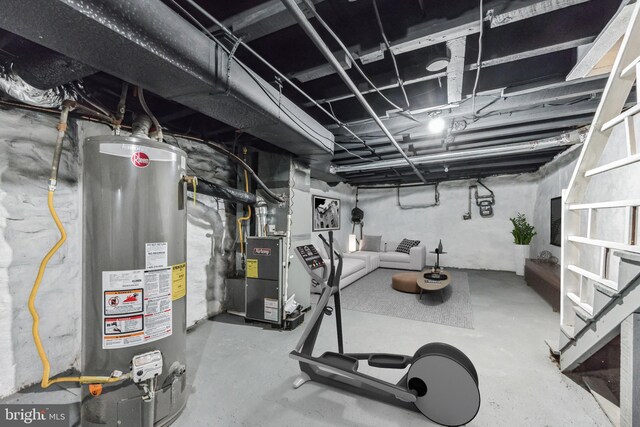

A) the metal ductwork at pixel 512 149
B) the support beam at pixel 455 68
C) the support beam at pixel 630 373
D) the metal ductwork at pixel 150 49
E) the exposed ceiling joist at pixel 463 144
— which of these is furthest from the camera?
the exposed ceiling joist at pixel 463 144

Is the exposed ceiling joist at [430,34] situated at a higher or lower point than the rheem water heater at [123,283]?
higher

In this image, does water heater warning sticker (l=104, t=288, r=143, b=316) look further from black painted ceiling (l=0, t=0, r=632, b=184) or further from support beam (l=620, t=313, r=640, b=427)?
support beam (l=620, t=313, r=640, b=427)

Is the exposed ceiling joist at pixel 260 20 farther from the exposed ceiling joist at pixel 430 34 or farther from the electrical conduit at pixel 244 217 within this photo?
the electrical conduit at pixel 244 217

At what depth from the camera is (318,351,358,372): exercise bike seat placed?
1.79 meters

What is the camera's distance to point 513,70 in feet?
7.06

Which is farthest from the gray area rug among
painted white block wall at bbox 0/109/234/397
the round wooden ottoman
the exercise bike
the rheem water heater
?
painted white block wall at bbox 0/109/234/397

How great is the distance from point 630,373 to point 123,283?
2.65 meters

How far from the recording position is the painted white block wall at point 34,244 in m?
1.67

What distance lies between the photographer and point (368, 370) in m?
2.13

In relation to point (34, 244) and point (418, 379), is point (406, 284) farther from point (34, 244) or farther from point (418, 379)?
point (34, 244)

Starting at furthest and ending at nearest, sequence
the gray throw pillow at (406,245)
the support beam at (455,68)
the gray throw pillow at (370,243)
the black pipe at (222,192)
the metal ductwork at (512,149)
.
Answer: the gray throw pillow at (370,243)
the gray throw pillow at (406,245)
the metal ductwork at (512,149)
the black pipe at (222,192)
the support beam at (455,68)

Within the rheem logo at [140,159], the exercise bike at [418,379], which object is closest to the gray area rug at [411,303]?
the exercise bike at [418,379]

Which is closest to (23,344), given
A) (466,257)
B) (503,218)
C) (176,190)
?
(176,190)

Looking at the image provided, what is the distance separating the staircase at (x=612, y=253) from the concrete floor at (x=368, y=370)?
1.01 ft
